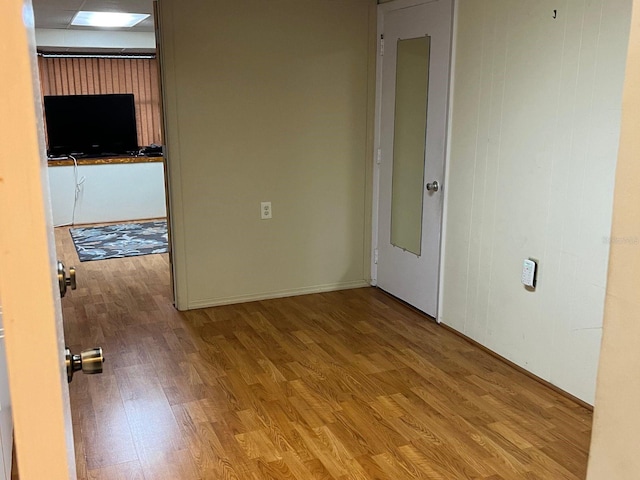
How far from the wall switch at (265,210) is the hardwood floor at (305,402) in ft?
2.05

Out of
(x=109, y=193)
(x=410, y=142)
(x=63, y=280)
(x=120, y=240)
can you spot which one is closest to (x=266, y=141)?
(x=410, y=142)

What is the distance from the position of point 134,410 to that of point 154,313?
1325 mm

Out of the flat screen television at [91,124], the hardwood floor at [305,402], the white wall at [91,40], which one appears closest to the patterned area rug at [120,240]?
the flat screen television at [91,124]

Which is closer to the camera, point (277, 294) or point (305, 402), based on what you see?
point (305, 402)

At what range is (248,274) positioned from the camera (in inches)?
167

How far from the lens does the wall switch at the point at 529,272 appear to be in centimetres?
301

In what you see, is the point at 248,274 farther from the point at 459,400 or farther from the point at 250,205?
the point at 459,400

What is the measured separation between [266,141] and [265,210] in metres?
0.46

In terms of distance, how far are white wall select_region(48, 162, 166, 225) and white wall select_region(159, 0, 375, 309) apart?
3397mm

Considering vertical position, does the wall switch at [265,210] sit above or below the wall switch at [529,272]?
above

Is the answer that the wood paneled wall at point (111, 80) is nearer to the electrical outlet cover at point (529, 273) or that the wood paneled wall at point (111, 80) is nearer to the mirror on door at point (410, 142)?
the mirror on door at point (410, 142)

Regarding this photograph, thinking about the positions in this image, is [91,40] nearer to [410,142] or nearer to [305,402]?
[410,142]

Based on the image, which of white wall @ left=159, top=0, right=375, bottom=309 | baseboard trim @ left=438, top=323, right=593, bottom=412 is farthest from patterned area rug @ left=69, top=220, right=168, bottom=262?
baseboard trim @ left=438, top=323, right=593, bottom=412

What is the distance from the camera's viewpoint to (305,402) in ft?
9.30
